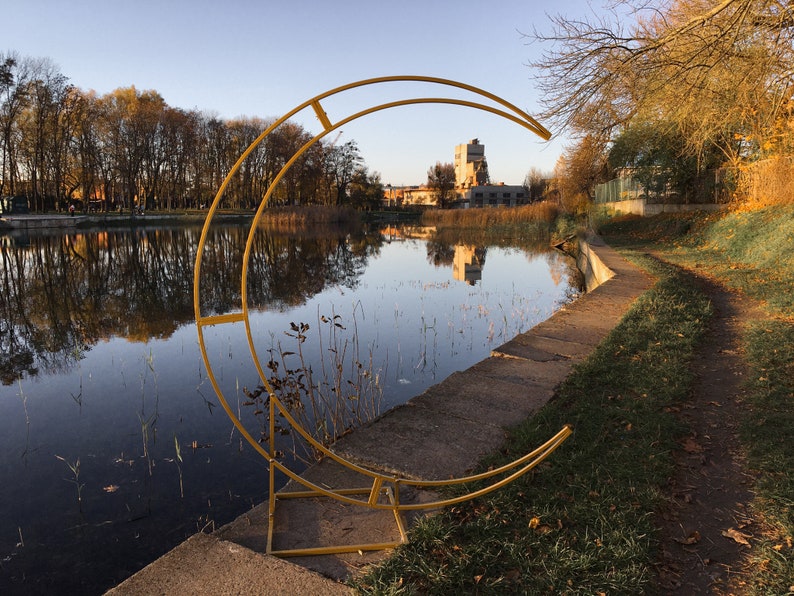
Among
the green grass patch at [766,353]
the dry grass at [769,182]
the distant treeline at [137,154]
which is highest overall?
the distant treeline at [137,154]

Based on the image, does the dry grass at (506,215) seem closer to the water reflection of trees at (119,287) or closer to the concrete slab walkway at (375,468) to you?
the water reflection of trees at (119,287)

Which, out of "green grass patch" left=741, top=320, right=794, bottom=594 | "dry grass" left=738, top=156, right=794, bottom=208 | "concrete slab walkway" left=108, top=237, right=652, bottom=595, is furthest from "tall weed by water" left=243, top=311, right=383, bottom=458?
"dry grass" left=738, top=156, right=794, bottom=208

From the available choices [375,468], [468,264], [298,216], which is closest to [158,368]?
[375,468]

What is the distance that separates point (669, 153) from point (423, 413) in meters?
25.5

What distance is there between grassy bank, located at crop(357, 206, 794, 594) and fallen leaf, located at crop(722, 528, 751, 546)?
0.32 feet

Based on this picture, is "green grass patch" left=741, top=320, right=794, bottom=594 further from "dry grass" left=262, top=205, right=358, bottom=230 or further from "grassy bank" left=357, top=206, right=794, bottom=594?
"dry grass" left=262, top=205, right=358, bottom=230

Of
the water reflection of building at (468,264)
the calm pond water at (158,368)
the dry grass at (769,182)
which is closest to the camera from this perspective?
the calm pond water at (158,368)

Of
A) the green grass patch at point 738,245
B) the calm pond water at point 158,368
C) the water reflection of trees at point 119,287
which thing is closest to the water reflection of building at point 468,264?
the calm pond water at point 158,368

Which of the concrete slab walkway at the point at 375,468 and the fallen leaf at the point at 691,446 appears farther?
the fallen leaf at the point at 691,446

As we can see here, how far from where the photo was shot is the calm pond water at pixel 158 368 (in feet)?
14.0

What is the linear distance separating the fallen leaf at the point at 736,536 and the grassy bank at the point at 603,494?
96 mm

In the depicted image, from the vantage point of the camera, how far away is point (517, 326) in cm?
1102

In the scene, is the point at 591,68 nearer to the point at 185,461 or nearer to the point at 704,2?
the point at 704,2

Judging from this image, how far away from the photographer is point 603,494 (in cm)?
340
